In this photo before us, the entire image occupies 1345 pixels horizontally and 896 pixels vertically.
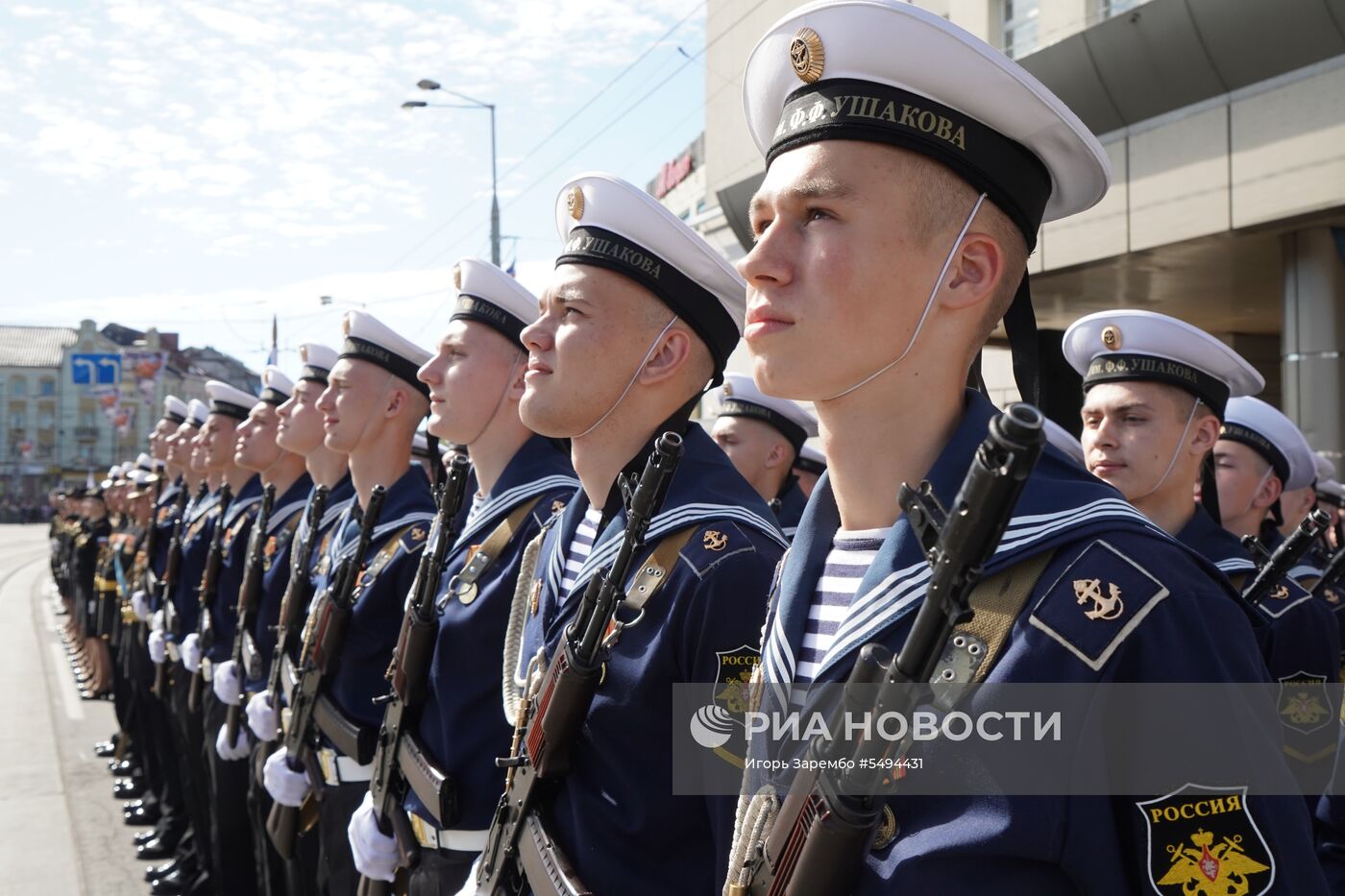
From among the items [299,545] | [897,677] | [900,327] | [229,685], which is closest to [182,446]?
[229,685]

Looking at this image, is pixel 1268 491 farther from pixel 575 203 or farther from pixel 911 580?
pixel 911 580

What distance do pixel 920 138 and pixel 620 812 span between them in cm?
134

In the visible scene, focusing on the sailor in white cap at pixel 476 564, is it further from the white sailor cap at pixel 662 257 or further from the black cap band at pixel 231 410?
the black cap band at pixel 231 410

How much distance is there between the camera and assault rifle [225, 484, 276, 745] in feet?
19.4

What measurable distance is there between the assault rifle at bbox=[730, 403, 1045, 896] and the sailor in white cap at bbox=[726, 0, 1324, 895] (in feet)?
0.14

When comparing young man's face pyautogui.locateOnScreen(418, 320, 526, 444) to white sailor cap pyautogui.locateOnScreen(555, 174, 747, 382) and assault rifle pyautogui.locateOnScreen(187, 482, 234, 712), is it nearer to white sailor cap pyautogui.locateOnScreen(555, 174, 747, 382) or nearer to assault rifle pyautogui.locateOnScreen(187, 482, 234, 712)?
white sailor cap pyautogui.locateOnScreen(555, 174, 747, 382)

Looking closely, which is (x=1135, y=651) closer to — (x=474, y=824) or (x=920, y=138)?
(x=920, y=138)

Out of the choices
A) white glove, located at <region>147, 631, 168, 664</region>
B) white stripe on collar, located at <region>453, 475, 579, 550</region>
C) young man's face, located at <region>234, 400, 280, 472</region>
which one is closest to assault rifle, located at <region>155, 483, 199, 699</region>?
white glove, located at <region>147, 631, 168, 664</region>

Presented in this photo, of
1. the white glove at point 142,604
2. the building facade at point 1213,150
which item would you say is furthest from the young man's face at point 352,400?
the white glove at point 142,604

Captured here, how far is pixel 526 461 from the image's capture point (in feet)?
11.9

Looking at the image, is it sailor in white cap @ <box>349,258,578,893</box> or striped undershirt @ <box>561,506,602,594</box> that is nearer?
striped undershirt @ <box>561,506,602,594</box>

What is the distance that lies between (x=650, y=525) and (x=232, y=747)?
13.8 feet

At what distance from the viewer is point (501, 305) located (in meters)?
3.93

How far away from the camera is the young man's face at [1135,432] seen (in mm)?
3451
